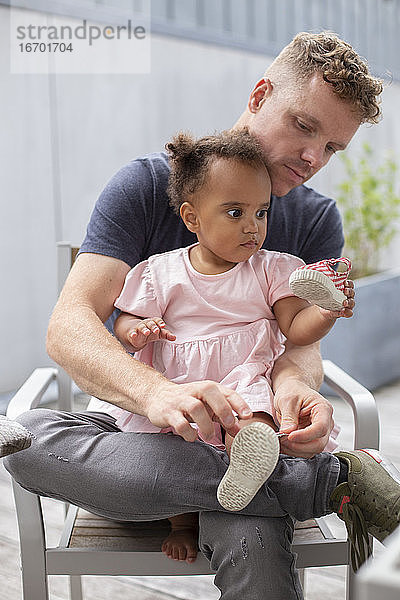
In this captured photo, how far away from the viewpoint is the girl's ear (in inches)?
55.0

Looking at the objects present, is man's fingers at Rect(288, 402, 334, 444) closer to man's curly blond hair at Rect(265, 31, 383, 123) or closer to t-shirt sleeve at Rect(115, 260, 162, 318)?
t-shirt sleeve at Rect(115, 260, 162, 318)

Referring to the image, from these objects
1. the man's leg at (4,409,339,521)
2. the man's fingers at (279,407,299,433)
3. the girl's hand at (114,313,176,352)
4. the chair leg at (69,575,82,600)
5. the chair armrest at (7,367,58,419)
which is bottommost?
the chair leg at (69,575,82,600)

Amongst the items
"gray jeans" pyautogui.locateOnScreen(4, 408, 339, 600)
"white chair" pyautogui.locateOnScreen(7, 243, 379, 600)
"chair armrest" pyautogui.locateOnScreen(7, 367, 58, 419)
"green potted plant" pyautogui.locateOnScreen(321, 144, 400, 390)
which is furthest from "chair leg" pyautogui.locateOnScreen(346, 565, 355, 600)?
"green potted plant" pyautogui.locateOnScreen(321, 144, 400, 390)

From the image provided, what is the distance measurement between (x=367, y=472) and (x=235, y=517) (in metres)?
0.22

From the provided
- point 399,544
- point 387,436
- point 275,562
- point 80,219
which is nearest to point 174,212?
point 275,562

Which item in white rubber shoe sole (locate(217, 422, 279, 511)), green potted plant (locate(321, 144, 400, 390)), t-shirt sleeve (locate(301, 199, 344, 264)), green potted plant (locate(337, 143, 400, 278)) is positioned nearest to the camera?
white rubber shoe sole (locate(217, 422, 279, 511))

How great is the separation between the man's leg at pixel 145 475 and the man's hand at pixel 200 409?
0.09m

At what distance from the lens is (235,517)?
1.12 metres

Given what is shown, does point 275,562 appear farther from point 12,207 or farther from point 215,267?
point 12,207

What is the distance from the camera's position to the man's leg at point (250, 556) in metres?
1.06

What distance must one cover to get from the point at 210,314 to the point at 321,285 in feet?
1.05

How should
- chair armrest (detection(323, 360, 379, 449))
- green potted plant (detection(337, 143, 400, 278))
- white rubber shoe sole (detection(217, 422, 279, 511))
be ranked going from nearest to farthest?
1. white rubber shoe sole (detection(217, 422, 279, 511))
2. chair armrest (detection(323, 360, 379, 449))
3. green potted plant (detection(337, 143, 400, 278))

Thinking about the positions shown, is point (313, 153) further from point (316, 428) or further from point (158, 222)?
point (316, 428)

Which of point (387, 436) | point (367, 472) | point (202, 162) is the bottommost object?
point (387, 436)
